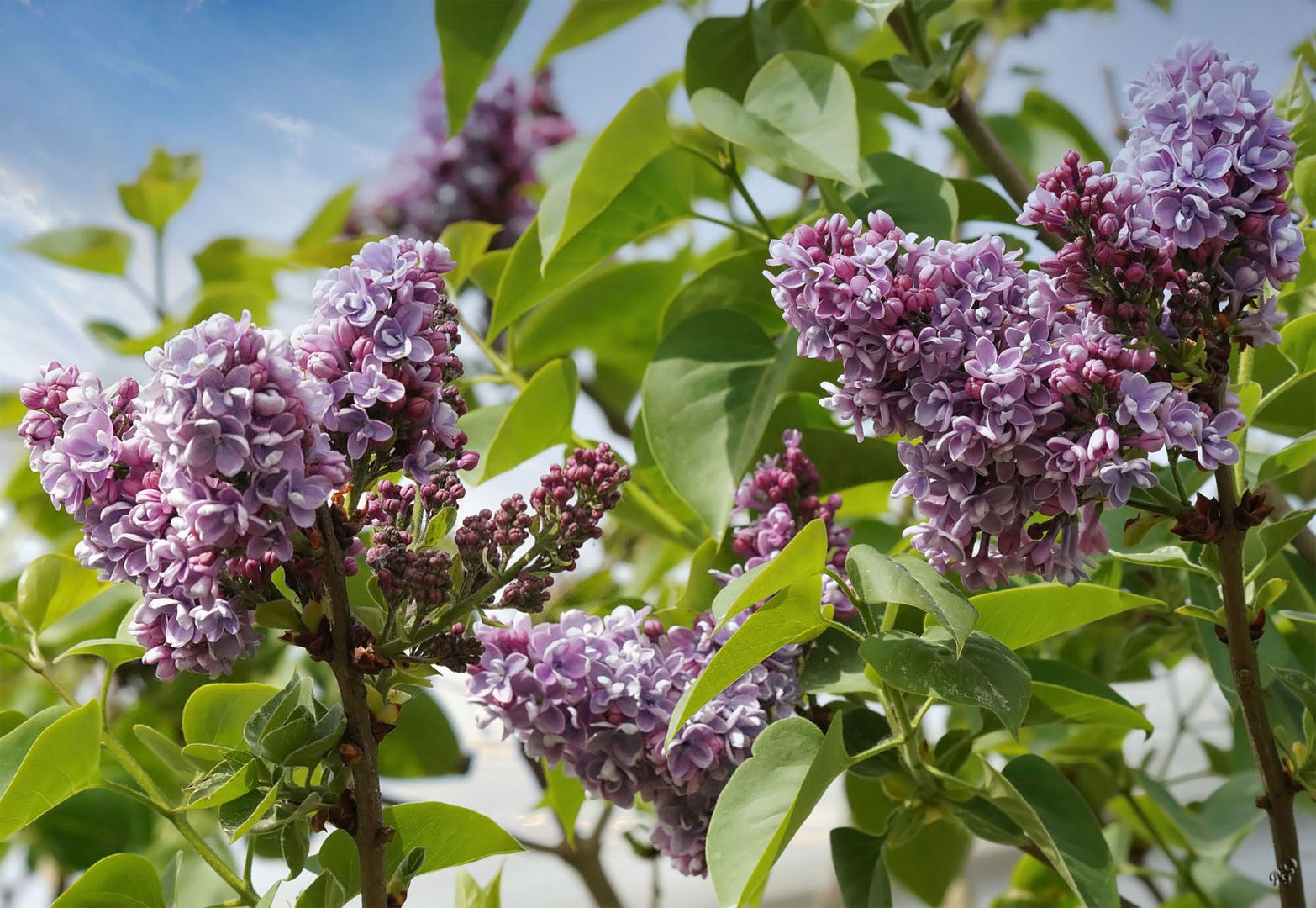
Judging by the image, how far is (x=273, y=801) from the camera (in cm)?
37

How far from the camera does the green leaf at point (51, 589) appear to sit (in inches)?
20.8

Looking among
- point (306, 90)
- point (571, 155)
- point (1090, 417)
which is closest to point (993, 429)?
point (1090, 417)

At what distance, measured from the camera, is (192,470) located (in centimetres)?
31

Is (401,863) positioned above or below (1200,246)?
below

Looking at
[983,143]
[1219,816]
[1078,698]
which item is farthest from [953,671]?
[1219,816]

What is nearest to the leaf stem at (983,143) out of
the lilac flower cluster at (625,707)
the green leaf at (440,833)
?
the lilac flower cluster at (625,707)

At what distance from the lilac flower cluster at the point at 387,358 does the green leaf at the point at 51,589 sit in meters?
0.23

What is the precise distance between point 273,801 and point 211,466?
13 centimetres

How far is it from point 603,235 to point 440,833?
33cm

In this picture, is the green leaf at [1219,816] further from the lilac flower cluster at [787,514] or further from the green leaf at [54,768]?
the green leaf at [54,768]

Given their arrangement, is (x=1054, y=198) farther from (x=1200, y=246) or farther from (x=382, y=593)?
(x=382, y=593)

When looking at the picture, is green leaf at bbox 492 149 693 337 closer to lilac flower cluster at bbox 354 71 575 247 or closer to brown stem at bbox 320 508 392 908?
brown stem at bbox 320 508 392 908

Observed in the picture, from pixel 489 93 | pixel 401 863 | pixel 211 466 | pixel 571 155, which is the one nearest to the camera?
pixel 211 466

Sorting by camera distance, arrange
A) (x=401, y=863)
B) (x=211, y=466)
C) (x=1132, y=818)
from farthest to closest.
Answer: (x=1132, y=818) < (x=401, y=863) < (x=211, y=466)
